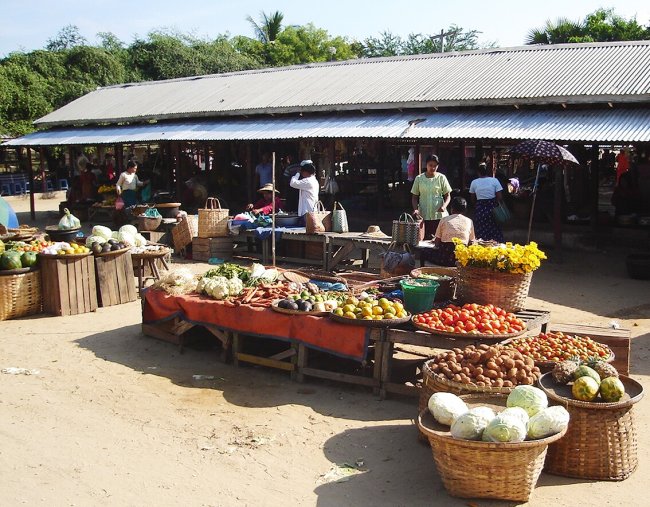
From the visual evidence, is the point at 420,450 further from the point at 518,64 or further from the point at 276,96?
the point at 276,96

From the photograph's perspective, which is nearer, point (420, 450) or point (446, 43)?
point (420, 450)

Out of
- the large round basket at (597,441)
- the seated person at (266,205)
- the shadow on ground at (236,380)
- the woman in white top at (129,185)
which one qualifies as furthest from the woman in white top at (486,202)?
the woman in white top at (129,185)

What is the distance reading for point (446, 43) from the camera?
152 ft

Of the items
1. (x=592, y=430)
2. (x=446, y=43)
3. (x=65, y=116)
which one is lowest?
(x=592, y=430)

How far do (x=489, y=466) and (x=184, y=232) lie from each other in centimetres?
1020

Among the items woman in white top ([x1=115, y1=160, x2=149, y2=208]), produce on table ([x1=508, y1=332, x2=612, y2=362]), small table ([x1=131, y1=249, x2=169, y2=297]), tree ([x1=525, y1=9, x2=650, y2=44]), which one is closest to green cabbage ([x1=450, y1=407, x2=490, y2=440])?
produce on table ([x1=508, y1=332, x2=612, y2=362])

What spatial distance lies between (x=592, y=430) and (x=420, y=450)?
124 centimetres

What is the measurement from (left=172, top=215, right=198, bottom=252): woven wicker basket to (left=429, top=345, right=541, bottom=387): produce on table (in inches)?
351

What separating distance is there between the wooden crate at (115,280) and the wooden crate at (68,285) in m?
0.11

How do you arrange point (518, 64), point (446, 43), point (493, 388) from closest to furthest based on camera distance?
point (493, 388), point (518, 64), point (446, 43)

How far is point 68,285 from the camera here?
30.1 feet

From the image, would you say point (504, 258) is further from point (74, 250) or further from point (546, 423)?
point (74, 250)

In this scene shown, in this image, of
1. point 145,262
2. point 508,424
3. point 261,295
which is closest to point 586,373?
point 508,424


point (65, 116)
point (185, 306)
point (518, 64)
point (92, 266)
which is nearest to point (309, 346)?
point (185, 306)
